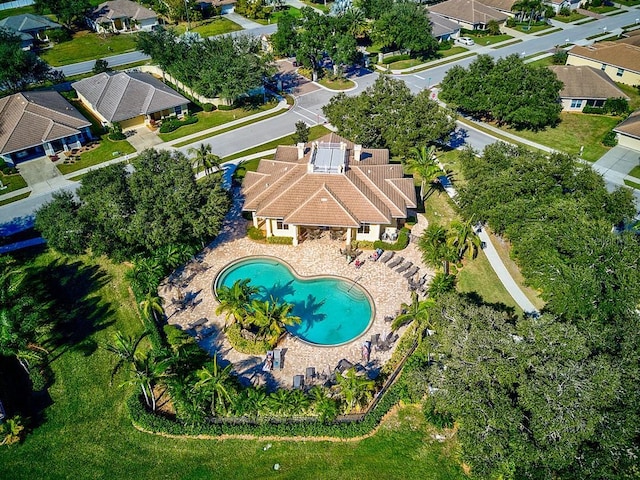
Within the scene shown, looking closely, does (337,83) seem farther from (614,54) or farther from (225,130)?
(614,54)

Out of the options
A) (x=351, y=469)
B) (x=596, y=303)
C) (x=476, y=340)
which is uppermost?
(x=476, y=340)

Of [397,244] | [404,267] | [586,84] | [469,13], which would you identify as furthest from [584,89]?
[404,267]

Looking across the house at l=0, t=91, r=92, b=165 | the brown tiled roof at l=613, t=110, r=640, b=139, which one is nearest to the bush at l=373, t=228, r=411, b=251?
the brown tiled roof at l=613, t=110, r=640, b=139

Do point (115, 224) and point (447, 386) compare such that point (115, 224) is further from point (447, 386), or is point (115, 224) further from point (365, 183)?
point (447, 386)

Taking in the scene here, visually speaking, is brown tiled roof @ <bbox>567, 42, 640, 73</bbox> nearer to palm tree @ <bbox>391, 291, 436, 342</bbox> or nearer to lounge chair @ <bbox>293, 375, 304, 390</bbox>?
palm tree @ <bbox>391, 291, 436, 342</bbox>

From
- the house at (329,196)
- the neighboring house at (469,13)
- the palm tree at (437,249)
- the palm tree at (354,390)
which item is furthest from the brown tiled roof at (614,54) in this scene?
the palm tree at (354,390)

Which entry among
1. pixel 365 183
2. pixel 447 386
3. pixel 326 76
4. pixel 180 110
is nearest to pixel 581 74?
pixel 326 76
